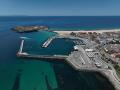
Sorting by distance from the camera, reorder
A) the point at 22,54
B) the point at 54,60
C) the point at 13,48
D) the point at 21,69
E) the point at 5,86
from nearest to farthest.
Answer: the point at 5,86 < the point at 21,69 < the point at 54,60 < the point at 22,54 < the point at 13,48

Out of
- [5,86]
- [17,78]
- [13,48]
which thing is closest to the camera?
[5,86]

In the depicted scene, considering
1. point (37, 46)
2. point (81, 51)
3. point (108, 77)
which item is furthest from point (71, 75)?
point (37, 46)

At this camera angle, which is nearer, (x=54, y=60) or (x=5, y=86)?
(x=5, y=86)

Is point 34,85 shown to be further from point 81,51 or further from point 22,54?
point 81,51

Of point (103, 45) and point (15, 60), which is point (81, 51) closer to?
point (103, 45)

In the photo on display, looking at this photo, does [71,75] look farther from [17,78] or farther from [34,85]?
[17,78]

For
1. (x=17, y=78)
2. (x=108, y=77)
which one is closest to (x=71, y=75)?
(x=108, y=77)

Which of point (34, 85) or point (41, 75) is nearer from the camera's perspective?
point (34, 85)

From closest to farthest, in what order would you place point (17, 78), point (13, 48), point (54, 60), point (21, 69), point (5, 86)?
point (5, 86)
point (17, 78)
point (21, 69)
point (54, 60)
point (13, 48)

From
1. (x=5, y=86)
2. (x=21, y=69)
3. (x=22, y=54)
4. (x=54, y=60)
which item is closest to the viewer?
(x=5, y=86)
